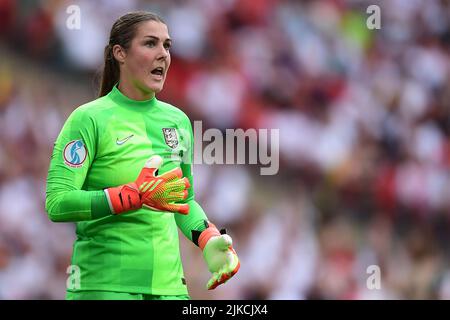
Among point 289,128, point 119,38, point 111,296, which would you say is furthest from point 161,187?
point 289,128

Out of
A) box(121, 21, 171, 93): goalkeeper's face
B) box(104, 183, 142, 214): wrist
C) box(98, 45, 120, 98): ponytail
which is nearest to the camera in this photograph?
box(104, 183, 142, 214): wrist

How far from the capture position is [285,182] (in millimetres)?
6262

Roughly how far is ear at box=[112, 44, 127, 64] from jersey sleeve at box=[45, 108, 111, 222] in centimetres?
31

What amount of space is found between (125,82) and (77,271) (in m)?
0.69

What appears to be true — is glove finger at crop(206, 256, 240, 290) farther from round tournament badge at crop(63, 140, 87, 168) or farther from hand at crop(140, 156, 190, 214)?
round tournament badge at crop(63, 140, 87, 168)

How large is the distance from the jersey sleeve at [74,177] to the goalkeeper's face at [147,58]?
26cm

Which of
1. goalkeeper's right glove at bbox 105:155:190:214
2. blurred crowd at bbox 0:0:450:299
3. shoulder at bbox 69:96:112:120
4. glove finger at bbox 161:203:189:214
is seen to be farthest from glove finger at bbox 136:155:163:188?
blurred crowd at bbox 0:0:450:299

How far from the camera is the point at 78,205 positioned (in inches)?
114

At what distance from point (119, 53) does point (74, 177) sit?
531 mm

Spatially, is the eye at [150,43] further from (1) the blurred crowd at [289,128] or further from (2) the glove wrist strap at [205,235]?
(1) the blurred crowd at [289,128]

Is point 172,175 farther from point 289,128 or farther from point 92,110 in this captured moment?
point 289,128

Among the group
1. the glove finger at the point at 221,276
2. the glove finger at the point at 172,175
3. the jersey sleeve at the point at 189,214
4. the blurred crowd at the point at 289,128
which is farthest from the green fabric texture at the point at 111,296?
the blurred crowd at the point at 289,128

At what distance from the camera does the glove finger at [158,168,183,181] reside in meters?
2.96

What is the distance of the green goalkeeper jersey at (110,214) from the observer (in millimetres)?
2936
